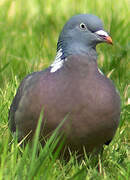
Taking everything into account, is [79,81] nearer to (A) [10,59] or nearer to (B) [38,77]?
(B) [38,77]

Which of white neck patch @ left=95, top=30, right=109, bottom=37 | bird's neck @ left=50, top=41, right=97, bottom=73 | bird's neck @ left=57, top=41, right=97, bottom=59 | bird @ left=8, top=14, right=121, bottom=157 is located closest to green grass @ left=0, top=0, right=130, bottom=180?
bird @ left=8, top=14, right=121, bottom=157

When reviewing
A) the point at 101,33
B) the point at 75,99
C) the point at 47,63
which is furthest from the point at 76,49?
the point at 47,63

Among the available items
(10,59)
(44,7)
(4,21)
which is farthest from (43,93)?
(44,7)

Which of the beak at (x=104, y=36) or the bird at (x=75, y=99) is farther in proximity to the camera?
the beak at (x=104, y=36)

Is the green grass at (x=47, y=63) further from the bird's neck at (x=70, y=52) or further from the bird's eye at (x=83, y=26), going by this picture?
the bird's eye at (x=83, y=26)

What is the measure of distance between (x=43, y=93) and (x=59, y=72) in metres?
0.21

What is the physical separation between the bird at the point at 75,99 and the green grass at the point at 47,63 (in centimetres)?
16

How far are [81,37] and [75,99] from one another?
60 centimetres

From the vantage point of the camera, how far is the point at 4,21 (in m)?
7.32

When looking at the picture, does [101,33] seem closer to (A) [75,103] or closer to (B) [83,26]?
(B) [83,26]

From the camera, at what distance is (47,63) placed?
630 cm

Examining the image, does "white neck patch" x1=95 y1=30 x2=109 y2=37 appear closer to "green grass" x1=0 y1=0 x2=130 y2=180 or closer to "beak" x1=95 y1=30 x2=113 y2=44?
"beak" x1=95 y1=30 x2=113 y2=44

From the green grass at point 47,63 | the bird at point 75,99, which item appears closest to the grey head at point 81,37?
the bird at point 75,99

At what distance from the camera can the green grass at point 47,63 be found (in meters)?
3.64
